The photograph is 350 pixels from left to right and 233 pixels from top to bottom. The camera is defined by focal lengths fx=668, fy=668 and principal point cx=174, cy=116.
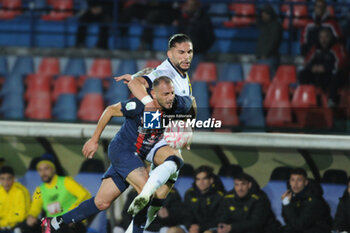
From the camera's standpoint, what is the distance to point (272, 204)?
24.3 ft

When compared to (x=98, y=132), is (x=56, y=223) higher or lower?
lower

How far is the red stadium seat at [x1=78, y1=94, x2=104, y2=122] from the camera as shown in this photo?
9.41m

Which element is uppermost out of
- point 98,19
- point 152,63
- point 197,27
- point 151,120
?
point 98,19

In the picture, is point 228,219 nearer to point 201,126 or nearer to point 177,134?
point 201,126

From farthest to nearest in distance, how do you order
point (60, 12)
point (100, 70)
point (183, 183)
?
point (60, 12) → point (100, 70) → point (183, 183)

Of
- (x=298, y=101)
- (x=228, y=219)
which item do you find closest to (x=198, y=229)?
(x=228, y=219)

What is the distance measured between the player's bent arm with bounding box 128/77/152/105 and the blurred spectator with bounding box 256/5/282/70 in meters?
4.78

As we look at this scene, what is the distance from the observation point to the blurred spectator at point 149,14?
1121 cm

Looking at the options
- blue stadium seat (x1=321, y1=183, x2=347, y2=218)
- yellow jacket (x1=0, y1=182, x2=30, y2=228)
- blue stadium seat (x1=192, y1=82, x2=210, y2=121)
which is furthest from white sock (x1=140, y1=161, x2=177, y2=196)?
blue stadium seat (x1=192, y1=82, x2=210, y2=121)

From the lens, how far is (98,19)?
11422 mm

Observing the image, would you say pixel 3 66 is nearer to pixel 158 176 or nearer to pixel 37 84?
pixel 37 84

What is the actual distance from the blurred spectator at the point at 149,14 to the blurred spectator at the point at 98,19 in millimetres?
265

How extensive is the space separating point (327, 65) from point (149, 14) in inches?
135

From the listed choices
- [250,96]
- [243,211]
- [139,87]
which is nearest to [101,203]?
[139,87]
